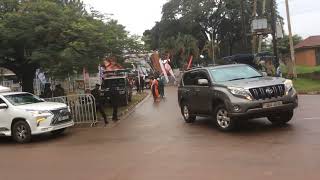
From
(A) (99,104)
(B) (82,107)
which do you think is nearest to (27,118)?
(B) (82,107)

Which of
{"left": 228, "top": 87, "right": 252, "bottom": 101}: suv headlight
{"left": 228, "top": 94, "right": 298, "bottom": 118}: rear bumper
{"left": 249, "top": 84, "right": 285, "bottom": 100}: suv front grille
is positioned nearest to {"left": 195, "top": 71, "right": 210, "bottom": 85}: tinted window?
{"left": 228, "top": 87, "right": 252, "bottom": 101}: suv headlight

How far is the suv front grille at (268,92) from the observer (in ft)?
45.0

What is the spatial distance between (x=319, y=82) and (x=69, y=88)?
51.8 feet

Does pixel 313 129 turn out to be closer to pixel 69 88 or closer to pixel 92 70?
pixel 92 70

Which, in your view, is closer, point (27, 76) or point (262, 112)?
point (262, 112)

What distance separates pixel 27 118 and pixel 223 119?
234 inches

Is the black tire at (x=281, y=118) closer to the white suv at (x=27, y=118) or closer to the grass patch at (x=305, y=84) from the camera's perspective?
the white suv at (x=27, y=118)

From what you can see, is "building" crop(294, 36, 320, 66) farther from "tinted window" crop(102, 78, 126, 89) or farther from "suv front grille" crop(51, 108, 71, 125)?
"suv front grille" crop(51, 108, 71, 125)

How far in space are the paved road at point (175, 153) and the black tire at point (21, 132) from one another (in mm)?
306

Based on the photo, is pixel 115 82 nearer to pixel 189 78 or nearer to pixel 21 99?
pixel 21 99

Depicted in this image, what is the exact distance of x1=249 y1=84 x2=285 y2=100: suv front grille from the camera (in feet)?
45.0

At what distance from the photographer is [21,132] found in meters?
16.3

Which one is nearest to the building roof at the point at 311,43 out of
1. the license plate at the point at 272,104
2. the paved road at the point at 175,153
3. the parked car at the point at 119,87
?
the parked car at the point at 119,87

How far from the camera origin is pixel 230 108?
13.8 m
